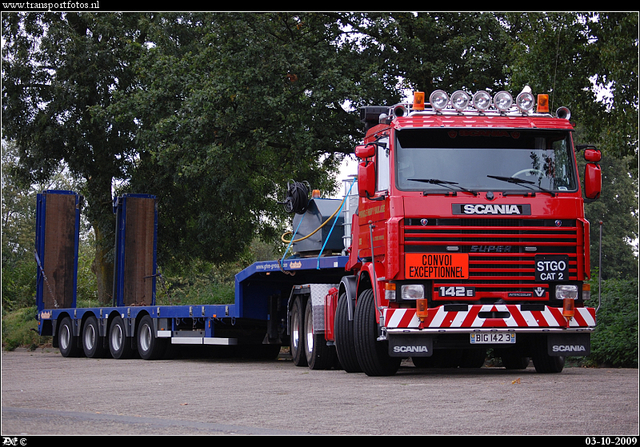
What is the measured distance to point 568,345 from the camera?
41.1ft

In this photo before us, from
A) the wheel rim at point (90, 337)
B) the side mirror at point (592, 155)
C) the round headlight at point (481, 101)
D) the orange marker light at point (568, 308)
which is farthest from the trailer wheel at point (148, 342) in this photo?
the side mirror at point (592, 155)

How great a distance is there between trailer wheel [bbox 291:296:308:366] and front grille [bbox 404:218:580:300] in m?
4.11

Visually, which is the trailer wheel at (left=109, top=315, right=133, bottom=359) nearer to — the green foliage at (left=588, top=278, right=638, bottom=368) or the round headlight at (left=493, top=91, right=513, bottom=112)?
the green foliage at (left=588, top=278, right=638, bottom=368)

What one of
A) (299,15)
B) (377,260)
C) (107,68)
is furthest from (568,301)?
(107,68)

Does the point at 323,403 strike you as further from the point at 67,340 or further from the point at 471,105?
the point at 67,340

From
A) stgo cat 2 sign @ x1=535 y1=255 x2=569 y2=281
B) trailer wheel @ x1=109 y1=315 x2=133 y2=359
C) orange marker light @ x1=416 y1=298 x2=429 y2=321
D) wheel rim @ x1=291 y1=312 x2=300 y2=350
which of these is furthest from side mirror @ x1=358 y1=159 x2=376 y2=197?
trailer wheel @ x1=109 y1=315 x2=133 y2=359

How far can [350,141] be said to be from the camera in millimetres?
24156

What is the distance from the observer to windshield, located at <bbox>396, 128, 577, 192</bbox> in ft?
39.9

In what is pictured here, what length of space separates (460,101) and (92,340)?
12.0 metres

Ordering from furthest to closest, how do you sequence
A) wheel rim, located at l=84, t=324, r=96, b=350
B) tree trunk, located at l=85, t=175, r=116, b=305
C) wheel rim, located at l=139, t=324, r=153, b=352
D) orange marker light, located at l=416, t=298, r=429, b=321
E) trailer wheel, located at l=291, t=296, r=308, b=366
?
tree trunk, located at l=85, t=175, r=116, b=305 < wheel rim, located at l=84, t=324, r=96, b=350 < wheel rim, located at l=139, t=324, r=153, b=352 < trailer wheel, located at l=291, t=296, r=308, b=366 < orange marker light, located at l=416, t=298, r=429, b=321

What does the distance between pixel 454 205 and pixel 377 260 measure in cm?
135

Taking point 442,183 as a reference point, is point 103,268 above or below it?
below

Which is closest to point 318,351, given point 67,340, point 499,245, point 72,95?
point 499,245

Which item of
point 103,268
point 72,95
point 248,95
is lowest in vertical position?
point 103,268
